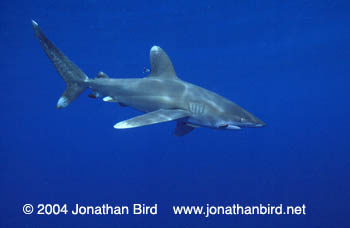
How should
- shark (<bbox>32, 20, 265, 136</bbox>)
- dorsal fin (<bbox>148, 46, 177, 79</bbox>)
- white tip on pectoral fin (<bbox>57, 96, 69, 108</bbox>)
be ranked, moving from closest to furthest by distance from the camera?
shark (<bbox>32, 20, 265, 136</bbox>)
dorsal fin (<bbox>148, 46, 177, 79</bbox>)
white tip on pectoral fin (<bbox>57, 96, 69, 108</bbox>)

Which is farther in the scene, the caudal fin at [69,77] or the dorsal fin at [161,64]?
the caudal fin at [69,77]

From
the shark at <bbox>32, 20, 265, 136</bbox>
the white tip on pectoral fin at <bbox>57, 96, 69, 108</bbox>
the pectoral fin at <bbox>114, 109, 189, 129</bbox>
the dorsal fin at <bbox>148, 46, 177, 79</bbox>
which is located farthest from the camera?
the white tip on pectoral fin at <bbox>57, 96, 69, 108</bbox>

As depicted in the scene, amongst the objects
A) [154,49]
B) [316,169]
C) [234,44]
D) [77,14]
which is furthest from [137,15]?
[316,169]

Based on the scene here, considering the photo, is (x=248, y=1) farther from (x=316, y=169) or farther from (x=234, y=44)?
(x=316, y=169)

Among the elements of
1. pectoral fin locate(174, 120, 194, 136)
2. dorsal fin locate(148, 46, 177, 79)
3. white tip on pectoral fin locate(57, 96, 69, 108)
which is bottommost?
pectoral fin locate(174, 120, 194, 136)

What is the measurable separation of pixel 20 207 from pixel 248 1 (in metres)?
19.9

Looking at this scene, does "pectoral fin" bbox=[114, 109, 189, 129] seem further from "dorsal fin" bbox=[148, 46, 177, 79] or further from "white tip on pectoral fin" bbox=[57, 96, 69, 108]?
"white tip on pectoral fin" bbox=[57, 96, 69, 108]

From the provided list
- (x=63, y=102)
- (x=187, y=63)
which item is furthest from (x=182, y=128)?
(x=187, y=63)

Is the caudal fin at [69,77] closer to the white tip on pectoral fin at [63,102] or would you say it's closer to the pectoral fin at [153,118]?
the white tip on pectoral fin at [63,102]

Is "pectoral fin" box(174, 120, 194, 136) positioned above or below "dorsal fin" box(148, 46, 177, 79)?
below

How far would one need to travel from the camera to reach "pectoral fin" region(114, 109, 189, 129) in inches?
202

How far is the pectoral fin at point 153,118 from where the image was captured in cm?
512

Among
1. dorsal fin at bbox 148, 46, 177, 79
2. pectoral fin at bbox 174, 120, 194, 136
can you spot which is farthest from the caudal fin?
pectoral fin at bbox 174, 120, 194, 136

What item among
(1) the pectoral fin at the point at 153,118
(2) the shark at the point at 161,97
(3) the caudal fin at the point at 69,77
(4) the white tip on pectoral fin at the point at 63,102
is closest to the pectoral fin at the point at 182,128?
(2) the shark at the point at 161,97
